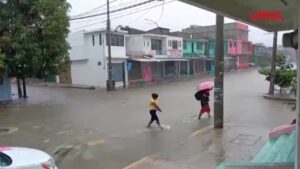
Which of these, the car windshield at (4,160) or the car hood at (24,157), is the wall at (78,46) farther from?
the car windshield at (4,160)

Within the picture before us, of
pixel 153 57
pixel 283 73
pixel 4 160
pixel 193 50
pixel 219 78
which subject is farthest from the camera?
pixel 193 50

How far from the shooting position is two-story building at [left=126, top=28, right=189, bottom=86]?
3847 cm

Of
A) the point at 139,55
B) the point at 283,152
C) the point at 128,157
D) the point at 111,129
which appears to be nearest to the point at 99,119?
the point at 111,129

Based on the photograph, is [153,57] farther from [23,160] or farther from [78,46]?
[23,160]

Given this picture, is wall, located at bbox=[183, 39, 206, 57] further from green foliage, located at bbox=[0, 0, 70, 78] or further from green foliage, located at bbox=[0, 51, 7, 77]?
green foliage, located at bbox=[0, 51, 7, 77]

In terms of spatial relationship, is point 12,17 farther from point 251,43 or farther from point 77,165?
point 251,43

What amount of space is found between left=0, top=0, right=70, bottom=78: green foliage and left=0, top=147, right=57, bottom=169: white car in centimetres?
1591

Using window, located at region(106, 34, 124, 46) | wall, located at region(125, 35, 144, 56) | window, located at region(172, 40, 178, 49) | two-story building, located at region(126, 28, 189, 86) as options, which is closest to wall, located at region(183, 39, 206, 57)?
two-story building, located at region(126, 28, 189, 86)

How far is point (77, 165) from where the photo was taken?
8344 millimetres

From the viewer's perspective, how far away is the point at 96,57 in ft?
114

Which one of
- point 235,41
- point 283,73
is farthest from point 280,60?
point 235,41

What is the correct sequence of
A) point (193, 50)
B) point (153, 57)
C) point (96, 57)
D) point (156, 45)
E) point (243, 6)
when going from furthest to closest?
point (193, 50) → point (156, 45) → point (153, 57) → point (96, 57) → point (243, 6)

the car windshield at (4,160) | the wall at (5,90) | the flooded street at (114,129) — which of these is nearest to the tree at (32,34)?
the wall at (5,90)

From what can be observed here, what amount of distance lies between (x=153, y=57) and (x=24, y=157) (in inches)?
1362
